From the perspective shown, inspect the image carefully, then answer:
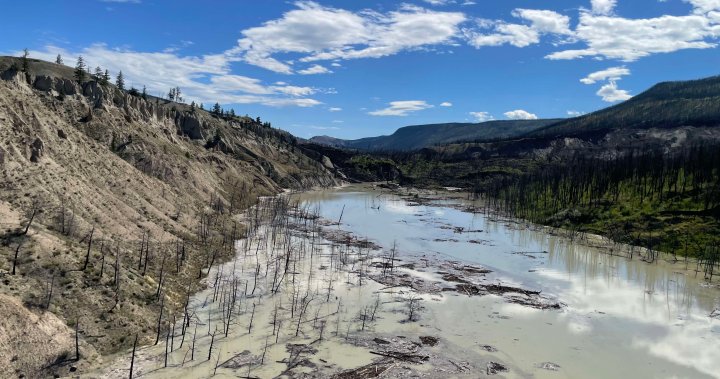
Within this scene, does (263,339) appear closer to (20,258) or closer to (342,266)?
(20,258)

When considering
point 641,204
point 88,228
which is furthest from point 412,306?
point 641,204

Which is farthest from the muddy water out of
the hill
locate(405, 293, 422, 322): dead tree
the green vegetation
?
the hill

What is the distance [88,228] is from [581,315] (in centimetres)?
4399

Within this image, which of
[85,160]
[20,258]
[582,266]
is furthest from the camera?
[582,266]

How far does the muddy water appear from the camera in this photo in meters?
32.2

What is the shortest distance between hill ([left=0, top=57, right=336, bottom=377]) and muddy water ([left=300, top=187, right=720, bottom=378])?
895 inches

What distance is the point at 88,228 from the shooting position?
130ft

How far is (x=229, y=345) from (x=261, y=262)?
23.5 meters

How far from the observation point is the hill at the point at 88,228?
27.4 metres

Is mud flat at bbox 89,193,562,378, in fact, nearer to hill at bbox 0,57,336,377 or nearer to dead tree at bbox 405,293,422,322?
dead tree at bbox 405,293,422,322

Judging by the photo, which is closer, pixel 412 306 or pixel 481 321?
pixel 481 321

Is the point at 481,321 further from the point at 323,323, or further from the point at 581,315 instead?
the point at 323,323

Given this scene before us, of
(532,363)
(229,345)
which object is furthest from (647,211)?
(229,345)

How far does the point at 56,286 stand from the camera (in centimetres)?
2978
